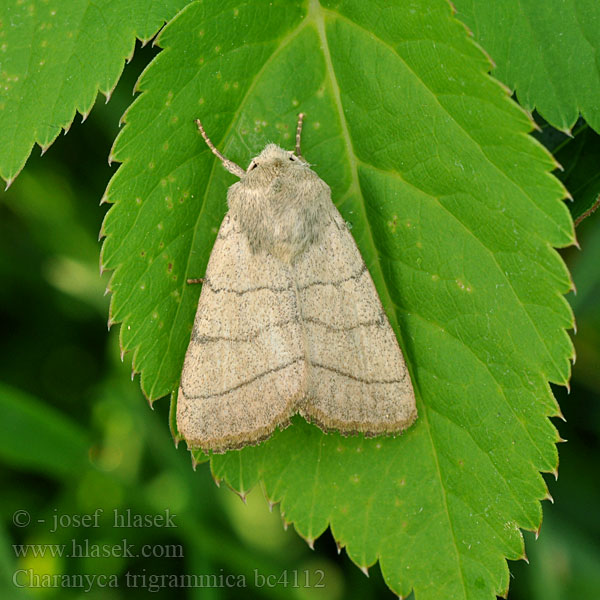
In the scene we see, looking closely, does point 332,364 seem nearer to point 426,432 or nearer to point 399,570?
A: point 426,432

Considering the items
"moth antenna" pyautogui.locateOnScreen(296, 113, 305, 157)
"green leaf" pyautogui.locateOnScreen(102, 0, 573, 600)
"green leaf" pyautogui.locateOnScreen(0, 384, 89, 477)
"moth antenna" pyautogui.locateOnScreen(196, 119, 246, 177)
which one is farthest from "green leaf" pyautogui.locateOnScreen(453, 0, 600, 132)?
"green leaf" pyautogui.locateOnScreen(0, 384, 89, 477)

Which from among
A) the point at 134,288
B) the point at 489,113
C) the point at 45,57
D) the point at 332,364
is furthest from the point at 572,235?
the point at 45,57

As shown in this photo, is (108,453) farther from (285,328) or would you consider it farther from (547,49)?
(547,49)

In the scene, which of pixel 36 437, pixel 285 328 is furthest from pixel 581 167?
pixel 36 437

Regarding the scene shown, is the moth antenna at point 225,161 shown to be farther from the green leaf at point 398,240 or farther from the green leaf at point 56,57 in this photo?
the green leaf at point 56,57

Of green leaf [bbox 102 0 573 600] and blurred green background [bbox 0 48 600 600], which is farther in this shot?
blurred green background [bbox 0 48 600 600]

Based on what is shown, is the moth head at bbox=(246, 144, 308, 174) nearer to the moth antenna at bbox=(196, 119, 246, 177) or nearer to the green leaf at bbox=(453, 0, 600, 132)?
the moth antenna at bbox=(196, 119, 246, 177)
